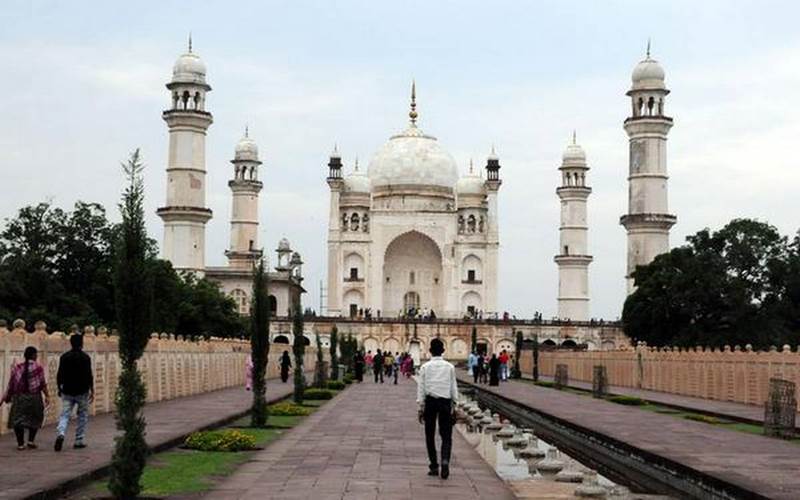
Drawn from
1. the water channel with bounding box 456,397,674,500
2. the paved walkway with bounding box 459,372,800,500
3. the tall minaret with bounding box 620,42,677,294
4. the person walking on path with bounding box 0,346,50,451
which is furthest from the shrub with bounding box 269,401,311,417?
the tall minaret with bounding box 620,42,677,294

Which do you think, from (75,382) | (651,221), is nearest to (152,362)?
(75,382)

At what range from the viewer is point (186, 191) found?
6188cm

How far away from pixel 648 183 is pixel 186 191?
23.0 meters

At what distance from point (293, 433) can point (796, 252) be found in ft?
113

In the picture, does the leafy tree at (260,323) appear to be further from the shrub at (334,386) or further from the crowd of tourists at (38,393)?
the shrub at (334,386)

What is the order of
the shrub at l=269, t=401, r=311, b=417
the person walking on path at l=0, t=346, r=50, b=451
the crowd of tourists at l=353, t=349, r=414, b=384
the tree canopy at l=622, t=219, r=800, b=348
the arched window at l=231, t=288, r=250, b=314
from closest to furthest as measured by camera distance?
1. the person walking on path at l=0, t=346, r=50, b=451
2. the shrub at l=269, t=401, r=311, b=417
3. the crowd of tourists at l=353, t=349, r=414, b=384
4. the tree canopy at l=622, t=219, r=800, b=348
5. the arched window at l=231, t=288, r=250, b=314

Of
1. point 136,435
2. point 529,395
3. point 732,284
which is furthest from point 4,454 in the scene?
point 732,284

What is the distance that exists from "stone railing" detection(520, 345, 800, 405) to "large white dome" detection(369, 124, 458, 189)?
113 feet

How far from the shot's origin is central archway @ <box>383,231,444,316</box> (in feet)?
259

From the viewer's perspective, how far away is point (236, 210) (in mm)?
78562

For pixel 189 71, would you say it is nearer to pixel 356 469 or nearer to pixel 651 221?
pixel 651 221

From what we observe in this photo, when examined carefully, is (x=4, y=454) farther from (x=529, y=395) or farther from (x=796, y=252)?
(x=796, y=252)

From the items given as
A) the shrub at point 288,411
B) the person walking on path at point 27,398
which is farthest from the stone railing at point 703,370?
the person walking on path at point 27,398

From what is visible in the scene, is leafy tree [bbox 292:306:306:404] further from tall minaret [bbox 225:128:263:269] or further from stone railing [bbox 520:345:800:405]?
tall minaret [bbox 225:128:263:269]
